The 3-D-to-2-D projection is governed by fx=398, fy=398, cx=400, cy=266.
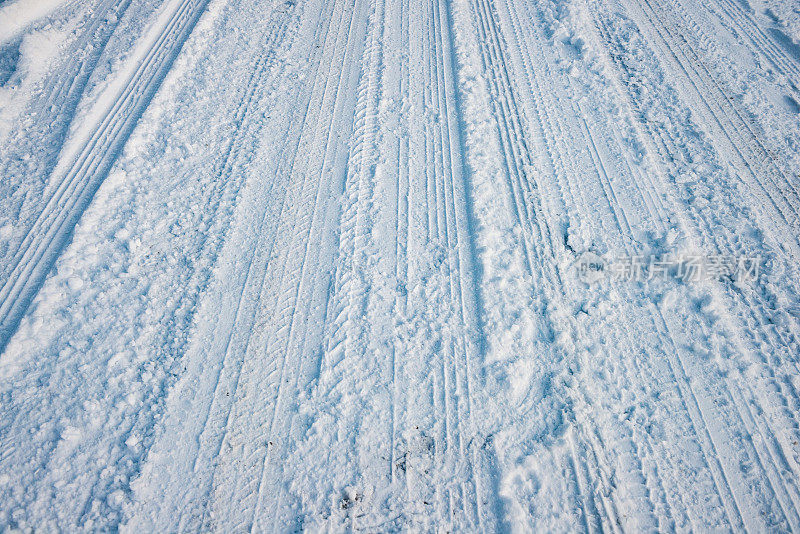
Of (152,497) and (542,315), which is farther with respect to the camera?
(542,315)

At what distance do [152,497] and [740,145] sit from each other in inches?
199

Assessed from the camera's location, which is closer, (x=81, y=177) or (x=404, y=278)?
(x=404, y=278)

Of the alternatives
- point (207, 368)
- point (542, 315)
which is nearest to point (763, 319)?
point (542, 315)

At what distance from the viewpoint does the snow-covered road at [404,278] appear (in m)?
2.11

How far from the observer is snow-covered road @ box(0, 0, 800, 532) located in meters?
2.11

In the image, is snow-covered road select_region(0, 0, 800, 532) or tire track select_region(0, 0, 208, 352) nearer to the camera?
snow-covered road select_region(0, 0, 800, 532)

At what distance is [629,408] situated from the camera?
7.55 feet

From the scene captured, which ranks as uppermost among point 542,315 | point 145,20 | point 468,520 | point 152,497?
point 145,20

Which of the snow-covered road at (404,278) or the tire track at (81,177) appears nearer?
the snow-covered road at (404,278)

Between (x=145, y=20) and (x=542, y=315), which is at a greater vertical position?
(x=145, y=20)

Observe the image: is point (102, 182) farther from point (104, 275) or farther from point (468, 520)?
point (468, 520)

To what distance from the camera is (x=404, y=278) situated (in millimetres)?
2818

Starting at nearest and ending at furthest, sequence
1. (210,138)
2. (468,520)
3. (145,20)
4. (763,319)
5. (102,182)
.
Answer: (468,520) → (763,319) → (102,182) → (210,138) → (145,20)

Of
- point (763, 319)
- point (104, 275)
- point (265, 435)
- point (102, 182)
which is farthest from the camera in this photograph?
point (102, 182)
